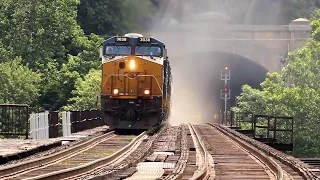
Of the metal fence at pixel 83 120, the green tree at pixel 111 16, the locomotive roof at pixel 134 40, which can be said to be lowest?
the metal fence at pixel 83 120

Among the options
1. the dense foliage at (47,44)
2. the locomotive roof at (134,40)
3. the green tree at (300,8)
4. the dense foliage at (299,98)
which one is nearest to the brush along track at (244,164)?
the locomotive roof at (134,40)

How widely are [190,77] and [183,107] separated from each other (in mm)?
4710

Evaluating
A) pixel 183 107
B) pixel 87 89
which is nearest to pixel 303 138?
pixel 87 89

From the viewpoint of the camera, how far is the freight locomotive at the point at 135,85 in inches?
1069

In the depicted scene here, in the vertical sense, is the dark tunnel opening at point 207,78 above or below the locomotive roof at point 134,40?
below

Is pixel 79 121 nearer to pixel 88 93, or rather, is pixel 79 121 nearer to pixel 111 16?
pixel 88 93

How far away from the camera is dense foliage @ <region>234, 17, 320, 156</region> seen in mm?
46938

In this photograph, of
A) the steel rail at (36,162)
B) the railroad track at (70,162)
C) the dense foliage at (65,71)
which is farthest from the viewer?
the dense foliage at (65,71)

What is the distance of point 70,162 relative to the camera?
48.9 ft

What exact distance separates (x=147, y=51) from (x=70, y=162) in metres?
A: 12.9

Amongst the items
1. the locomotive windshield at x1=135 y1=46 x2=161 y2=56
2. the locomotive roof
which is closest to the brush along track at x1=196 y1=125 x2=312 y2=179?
the locomotive windshield at x1=135 y1=46 x2=161 y2=56

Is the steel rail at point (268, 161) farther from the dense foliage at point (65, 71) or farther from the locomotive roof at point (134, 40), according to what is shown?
the dense foliage at point (65, 71)

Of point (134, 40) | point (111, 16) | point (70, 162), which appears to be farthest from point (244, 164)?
point (111, 16)

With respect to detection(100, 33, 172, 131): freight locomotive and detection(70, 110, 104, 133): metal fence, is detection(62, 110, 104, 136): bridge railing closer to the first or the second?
detection(70, 110, 104, 133): metal fence
